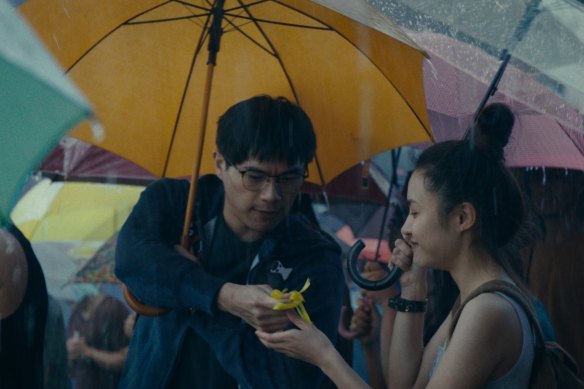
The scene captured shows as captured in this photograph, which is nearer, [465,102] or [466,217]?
[466,217]

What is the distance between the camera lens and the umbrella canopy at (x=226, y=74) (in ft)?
9.22

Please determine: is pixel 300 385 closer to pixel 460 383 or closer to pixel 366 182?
pixel 460 383

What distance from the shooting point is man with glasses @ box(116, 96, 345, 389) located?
7.74 ft

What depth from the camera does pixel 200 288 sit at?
2.31 m

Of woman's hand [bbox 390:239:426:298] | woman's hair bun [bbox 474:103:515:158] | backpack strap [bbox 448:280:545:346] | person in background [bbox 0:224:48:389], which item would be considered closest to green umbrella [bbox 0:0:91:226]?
person in background [bbox 0:224:48:389]

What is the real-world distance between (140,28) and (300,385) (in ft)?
A: 4.25

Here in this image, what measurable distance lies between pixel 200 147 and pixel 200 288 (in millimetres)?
525

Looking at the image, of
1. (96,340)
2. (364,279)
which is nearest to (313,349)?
(364,279)

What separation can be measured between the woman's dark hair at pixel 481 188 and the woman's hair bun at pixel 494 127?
0.85ft

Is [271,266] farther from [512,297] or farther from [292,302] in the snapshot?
[512,297]

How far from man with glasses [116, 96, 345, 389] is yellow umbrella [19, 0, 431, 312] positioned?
393 millimetres

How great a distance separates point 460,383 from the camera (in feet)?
6.53

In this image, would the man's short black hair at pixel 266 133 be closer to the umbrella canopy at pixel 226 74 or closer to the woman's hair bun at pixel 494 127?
the umbrella canopy at pixel 226 74

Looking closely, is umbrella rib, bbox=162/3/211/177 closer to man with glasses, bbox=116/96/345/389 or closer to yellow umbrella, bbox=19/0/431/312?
yellow umbrella, bbox=19/0/431/312
